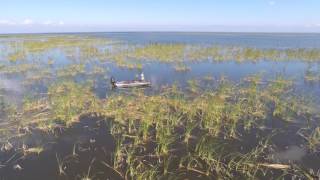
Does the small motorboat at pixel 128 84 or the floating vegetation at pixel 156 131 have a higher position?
the small motorboat at pixel 128 84

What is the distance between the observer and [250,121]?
543 inches

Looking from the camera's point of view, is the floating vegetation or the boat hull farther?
the boat hull

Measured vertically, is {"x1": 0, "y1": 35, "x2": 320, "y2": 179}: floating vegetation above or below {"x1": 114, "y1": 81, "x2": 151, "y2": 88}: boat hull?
below

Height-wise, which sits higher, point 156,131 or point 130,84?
point 130,84

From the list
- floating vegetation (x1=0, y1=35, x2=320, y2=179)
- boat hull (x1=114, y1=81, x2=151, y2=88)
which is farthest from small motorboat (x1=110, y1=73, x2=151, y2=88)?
floating vegetation (x1=0, y1=35, x2=320, y2=179)

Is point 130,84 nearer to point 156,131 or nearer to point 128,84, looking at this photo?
point 128,84

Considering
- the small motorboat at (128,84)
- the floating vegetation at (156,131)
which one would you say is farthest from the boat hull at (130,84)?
the floating vegetation at (156,131)

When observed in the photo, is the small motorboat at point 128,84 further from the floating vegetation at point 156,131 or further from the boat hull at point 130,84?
the floating vegetation at point 156,131

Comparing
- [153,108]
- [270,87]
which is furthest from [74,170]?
[270,87]

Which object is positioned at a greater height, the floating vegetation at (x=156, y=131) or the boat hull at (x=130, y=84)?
the boat hull at (x=130, y=84)

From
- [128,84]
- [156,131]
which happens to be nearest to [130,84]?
[128,84]

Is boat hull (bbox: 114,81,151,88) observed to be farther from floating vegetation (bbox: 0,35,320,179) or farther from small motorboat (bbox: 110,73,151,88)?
floating vegetation (bbox: 0,35,320,179)

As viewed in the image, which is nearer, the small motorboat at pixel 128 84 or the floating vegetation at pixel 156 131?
the floating vegetation at pixel 156 131

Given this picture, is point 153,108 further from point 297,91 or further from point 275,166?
point 297,91
